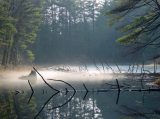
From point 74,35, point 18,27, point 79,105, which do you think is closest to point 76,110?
point 79,105

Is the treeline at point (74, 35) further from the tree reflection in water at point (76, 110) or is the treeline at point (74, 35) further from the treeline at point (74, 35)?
the tree reflection in water at point (76, 110)

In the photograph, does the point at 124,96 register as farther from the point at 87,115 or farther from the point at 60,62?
the point at 60,62

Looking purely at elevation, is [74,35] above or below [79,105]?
above

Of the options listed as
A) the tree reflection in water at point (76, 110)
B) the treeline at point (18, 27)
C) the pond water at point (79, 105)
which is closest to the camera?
the tree reflection in water at point (76, 110)

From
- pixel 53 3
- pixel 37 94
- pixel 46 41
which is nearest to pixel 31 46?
pixel 46 41

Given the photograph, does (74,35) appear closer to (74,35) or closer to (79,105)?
(74,35)

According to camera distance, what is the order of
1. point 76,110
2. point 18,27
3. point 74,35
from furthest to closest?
point 74,35, point 18,27, point 76,110

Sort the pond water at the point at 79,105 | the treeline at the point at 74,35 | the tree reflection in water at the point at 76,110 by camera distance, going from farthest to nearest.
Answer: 1. the treeline at the point at 74,35
2. the pond water at the point at 79,105
3. the tree reflection in water at the point at 76,110

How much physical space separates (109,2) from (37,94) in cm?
7413

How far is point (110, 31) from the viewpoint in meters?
87.3

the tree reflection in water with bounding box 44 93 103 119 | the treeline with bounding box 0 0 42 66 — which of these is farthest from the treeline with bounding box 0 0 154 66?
the tree reflection in water with bounding box 44 93 103 119

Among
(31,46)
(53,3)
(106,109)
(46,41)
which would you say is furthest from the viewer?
(53,3)

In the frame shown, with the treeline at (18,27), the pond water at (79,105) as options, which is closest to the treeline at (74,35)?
the treeline at (18,27)

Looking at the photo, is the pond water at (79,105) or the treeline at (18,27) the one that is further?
the treeline at (18,27)
